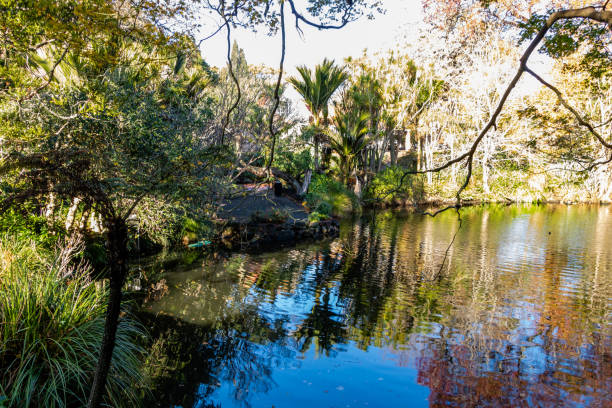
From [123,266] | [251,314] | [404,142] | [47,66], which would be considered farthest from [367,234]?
[404,142]

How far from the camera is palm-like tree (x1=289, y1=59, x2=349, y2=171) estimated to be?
19.5m

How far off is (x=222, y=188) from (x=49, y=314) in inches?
230

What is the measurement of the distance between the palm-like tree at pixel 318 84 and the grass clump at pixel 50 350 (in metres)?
16.7

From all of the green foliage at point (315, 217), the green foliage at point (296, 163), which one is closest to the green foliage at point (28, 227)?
the green foliage at point (315, 217)

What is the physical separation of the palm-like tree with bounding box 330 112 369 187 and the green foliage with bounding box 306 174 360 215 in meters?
1.01

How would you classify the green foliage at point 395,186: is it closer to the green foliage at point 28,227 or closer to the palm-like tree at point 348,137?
the palm-like tree at point 348,137

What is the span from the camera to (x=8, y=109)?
6527 millimetres

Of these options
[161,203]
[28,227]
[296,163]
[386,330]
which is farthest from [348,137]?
[28,227]

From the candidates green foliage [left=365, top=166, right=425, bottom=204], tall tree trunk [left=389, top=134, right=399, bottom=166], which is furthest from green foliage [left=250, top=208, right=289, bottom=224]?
tall tree trunk [left=389, top=134, right=399, bottom=166]

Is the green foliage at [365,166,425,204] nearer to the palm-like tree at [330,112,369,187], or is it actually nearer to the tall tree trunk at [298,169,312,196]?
the palm-like tree at [330,112,369,187]

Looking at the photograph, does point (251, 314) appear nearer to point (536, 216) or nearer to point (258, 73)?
point (258, 73)

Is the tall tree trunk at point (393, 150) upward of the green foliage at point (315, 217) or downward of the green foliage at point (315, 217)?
upward

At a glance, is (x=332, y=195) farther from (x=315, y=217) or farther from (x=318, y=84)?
(x=318, y=84)

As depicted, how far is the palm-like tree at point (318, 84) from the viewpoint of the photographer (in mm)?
19453
